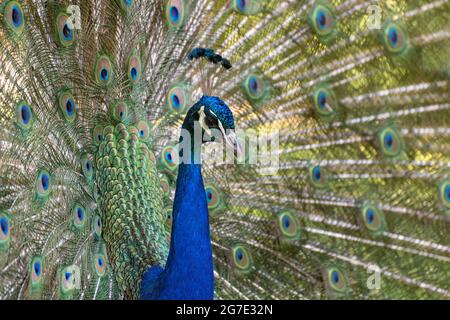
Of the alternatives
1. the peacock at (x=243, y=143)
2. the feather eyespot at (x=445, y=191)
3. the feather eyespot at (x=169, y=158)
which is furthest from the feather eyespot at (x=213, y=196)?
the feather eyespot at (x=445, y=191)

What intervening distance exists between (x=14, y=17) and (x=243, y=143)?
38.6 inches

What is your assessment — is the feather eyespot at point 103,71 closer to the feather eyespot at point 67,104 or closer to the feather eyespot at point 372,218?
the feather eyespot at point 67,104

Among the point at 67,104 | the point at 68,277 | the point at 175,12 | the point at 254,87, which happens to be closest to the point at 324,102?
the point at 254,87

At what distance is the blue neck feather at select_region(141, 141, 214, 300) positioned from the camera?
280 centimetres

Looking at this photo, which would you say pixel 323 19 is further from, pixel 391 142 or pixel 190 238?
pixel 190 238

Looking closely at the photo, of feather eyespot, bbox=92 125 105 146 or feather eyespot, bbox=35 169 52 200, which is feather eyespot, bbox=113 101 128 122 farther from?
feather eyespot, bbox=35 169 52 200

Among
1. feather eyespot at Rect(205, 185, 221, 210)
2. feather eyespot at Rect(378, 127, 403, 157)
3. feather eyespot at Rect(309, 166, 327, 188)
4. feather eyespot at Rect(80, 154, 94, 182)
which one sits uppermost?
feather eyespot at Rect(378, 127, 403, 157)

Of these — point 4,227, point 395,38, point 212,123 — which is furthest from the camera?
point 4,227

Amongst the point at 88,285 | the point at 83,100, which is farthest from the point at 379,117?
the point at 88,285

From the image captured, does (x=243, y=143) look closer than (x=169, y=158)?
Yes

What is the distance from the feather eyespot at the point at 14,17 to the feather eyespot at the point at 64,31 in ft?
0.43

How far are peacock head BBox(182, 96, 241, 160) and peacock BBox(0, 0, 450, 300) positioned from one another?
28 centimetres

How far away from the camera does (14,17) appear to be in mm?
3320

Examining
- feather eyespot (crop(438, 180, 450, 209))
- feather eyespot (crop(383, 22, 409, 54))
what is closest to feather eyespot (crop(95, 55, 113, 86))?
feather eyespot (crop(383, 22, 409, 54))
